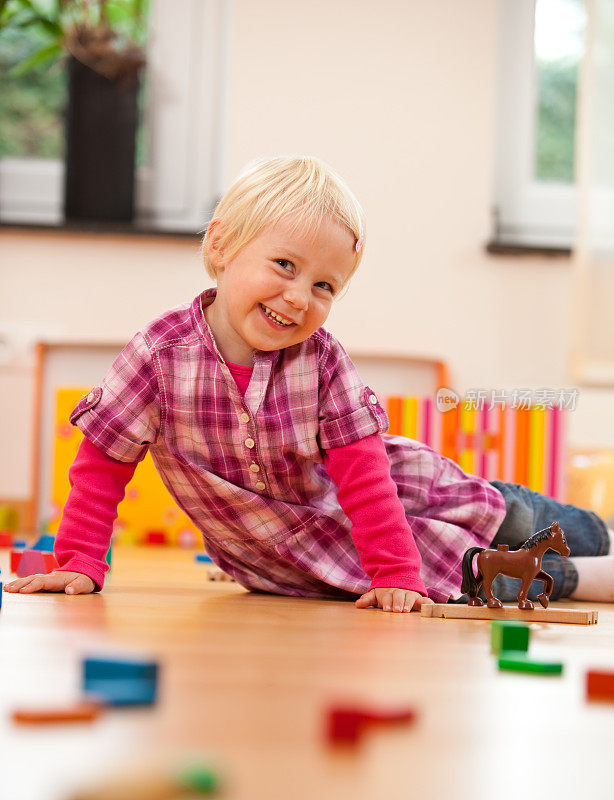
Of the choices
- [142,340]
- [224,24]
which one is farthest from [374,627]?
[224,24]

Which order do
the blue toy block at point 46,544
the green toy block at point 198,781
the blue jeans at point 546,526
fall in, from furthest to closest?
the blue toy block at point 46,544, the blue jeans at point 546,526, the green toy block at point 198,781

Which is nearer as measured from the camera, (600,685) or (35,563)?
(600,685)

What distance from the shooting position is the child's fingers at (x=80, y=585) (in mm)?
1034

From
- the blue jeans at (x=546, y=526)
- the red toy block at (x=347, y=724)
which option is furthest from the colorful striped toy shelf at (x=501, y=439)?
the red toy block at (x=347, y=724)

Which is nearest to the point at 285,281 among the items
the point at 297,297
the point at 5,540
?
the point at 297,297

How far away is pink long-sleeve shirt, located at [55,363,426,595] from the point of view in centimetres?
107

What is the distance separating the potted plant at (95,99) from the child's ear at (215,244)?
1230 millimetres

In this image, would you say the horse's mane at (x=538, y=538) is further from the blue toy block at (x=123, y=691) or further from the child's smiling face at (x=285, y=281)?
the blue toy block at (x=123, y=691)

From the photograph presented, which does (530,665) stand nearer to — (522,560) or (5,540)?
(522,560)

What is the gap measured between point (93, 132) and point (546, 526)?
4.68ft

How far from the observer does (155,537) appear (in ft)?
6.95

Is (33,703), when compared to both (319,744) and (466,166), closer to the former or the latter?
(319,744)

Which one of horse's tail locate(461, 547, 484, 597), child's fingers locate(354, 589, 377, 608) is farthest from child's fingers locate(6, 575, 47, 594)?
horse's tail locate(461, 547, 484, 597)

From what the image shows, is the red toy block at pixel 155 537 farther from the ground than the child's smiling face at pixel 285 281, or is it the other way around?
the child's smiling face at pixel 285 281
